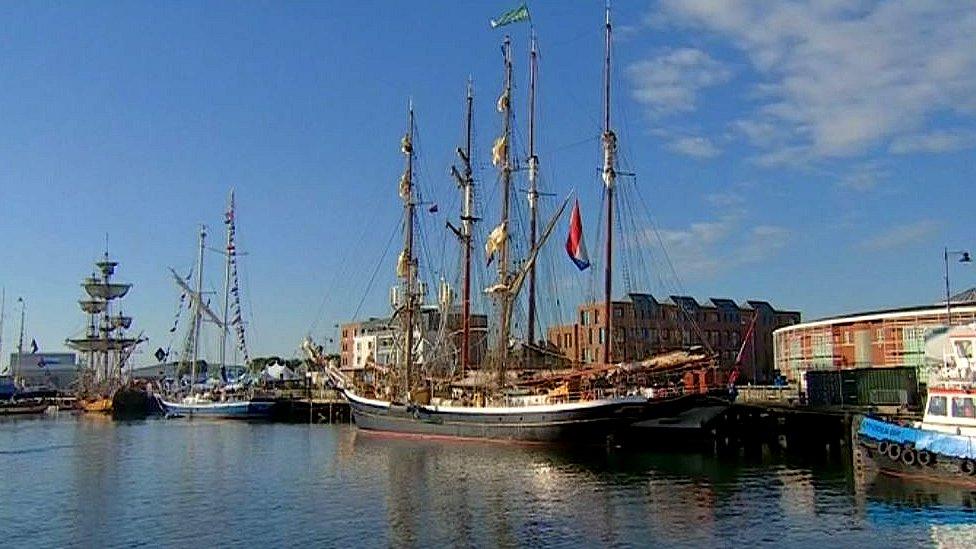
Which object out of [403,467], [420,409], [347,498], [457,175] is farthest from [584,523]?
[457,175]

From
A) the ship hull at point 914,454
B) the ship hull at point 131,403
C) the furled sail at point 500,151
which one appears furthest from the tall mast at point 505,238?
the ship hull at point 131,403

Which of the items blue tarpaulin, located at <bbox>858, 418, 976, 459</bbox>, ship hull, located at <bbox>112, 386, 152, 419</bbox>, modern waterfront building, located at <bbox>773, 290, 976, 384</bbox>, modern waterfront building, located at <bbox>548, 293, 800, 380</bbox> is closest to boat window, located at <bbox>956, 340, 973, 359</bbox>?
blue tarpaulin, located at <bbox>858, 418, 976, 459</bbox>

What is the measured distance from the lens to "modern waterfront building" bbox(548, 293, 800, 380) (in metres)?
142

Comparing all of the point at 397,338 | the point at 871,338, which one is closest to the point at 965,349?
the point at 871,338

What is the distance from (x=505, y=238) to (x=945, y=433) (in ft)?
153

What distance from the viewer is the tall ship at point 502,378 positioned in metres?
67.0

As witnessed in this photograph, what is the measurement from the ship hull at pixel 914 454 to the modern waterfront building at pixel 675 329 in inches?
3425

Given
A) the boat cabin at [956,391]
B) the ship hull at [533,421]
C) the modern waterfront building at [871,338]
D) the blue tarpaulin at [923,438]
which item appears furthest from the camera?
the modern waterfront building at [871,338]

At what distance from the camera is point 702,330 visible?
14988 centimetres

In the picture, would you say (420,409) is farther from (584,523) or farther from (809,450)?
(584,523)

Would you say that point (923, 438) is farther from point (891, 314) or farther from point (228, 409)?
point (228, 409)

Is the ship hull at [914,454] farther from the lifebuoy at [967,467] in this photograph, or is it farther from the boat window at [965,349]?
the boat window at [965,349]

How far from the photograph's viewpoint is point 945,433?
4325 centimetres

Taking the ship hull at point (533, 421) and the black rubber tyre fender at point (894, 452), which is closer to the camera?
the black rubber tyre fender at point (894, 452)
